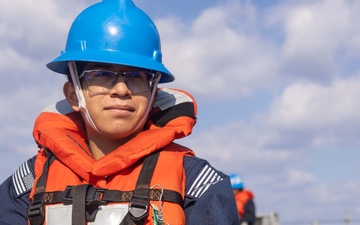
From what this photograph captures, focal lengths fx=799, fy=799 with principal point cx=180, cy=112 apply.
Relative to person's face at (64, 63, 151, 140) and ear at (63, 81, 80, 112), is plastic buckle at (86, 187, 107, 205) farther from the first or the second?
ear at (63, 81, 80, 112)

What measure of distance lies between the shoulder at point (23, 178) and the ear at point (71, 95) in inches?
16.0

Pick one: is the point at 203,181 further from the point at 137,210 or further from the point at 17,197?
the point at 17,197

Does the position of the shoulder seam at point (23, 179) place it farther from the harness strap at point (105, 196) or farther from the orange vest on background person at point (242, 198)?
the orange vest on background person at point (242, 198)

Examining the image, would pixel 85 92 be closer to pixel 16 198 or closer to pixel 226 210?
pixel 16 198

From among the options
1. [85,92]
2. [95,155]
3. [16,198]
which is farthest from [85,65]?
[16,198]

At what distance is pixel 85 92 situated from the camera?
15.2ft

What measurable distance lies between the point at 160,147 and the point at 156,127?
0.32 meters

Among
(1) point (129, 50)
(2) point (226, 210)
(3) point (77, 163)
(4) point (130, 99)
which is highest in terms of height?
(1) point (129, 50)

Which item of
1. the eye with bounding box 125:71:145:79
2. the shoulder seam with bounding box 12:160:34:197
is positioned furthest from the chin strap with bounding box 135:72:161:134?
the shoulder seam with bounding box 12:160:34:197

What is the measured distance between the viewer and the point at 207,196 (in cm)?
432

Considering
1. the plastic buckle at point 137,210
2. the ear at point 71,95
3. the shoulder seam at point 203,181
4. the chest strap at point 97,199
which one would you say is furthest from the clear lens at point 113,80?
the plastic buckle at point 137,210

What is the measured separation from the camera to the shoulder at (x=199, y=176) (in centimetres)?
440

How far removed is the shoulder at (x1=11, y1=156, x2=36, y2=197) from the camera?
182 inches

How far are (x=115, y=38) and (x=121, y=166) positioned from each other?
75 cm
